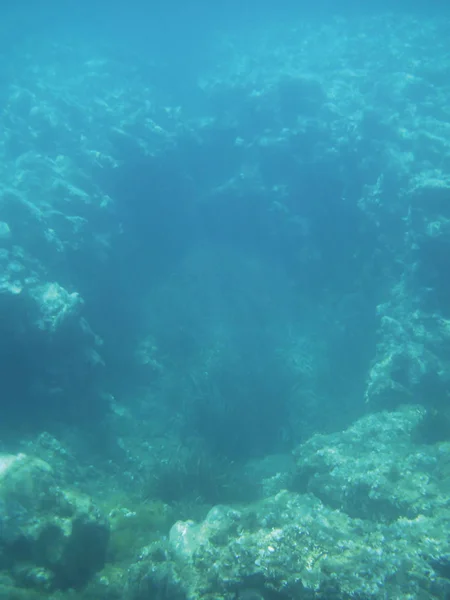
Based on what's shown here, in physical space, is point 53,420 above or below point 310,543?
above

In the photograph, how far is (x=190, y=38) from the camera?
22.6m

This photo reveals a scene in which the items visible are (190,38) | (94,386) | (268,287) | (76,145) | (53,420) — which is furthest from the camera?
(190,38)

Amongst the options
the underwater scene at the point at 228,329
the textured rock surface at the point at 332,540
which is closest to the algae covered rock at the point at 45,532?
the underwater scene at the point at 228,329

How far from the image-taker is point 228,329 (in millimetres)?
12211

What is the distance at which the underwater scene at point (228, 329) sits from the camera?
17.4 feet

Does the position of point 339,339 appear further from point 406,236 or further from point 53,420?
point 53,420

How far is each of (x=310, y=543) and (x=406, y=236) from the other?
9.35m

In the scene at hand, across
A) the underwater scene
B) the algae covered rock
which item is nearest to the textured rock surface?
the underwater scene

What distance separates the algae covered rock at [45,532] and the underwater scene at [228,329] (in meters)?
0.03

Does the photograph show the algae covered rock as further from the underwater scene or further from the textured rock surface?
the textured rock surface

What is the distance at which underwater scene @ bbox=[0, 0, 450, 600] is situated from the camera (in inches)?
209

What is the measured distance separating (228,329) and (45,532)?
25.1 feet

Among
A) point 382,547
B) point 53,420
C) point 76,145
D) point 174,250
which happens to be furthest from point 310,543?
point 76,145

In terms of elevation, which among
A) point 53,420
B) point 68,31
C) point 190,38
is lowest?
point 53,420
